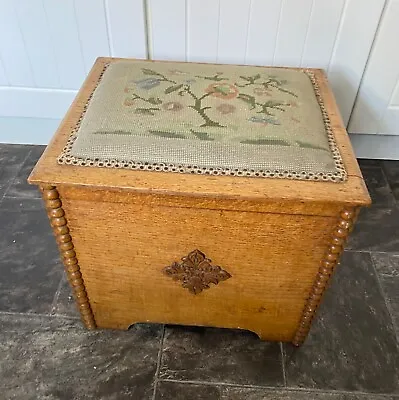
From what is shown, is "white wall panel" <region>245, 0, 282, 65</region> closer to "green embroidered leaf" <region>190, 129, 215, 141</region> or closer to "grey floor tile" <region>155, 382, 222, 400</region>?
"green embroidered leaf" <region>190, 129, 215, 141</region>

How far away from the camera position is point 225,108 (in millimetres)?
925

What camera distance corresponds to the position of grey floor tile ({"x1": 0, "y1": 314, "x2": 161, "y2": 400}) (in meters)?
1.02

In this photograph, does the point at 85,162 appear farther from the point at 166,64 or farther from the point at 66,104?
the point at 66,104

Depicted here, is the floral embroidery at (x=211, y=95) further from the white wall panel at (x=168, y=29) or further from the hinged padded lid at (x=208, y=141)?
the white wall panel at (x=168, y=29)

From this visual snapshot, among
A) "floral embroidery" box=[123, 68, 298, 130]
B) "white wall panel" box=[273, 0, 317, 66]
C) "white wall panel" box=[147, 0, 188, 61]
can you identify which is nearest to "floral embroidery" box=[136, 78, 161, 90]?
"floral embroidery" box=[123, 68, 298, 130]

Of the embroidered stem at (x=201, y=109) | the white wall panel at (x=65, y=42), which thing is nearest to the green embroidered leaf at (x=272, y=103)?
the embroidered stem at (x=201, y=109)

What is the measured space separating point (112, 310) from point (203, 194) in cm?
45

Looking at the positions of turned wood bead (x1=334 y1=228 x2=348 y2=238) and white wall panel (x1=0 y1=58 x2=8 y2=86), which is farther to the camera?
white wall panel (x1=0 y1=58 x2=8 y2=86)

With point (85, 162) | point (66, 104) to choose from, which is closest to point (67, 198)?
point (85, 162)

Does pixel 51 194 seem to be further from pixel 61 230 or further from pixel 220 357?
pixel 220 357

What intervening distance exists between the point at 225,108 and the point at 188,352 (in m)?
0.57

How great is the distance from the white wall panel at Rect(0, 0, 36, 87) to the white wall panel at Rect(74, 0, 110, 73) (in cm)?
18

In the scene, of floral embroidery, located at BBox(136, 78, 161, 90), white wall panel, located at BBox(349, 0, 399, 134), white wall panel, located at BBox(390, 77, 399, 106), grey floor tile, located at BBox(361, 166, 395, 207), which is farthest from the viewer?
grey floor tile, located at BBox(361, 166, 395, 207)

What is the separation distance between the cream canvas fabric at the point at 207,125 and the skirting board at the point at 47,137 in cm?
59
